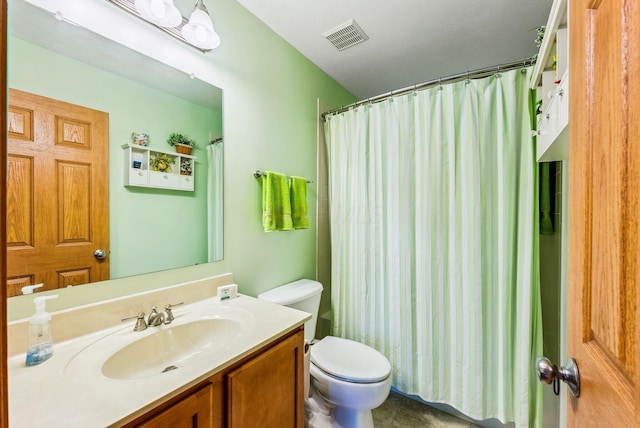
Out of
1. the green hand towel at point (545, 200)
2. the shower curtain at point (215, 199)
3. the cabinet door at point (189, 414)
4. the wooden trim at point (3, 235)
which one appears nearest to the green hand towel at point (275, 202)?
the shower curtain at point (215, 199)

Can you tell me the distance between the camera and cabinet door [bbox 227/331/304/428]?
0.77 meters

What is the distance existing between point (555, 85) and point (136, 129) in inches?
62.8

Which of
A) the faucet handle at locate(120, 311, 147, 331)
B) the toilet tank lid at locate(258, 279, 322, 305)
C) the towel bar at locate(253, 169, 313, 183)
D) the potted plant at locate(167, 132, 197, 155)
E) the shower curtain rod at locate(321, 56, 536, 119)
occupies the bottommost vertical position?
the toilet tank lid at locate(258, 279, 322, 305)

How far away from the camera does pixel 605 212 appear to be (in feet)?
1.32

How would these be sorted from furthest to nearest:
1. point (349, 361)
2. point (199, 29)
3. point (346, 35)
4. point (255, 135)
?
point (346, 35)
point (255, 135)
point (349, 361)
point (199, 29)

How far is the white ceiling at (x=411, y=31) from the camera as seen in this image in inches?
54.1

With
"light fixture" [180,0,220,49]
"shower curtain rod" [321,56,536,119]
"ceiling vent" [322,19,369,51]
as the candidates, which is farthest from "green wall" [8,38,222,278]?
"shower curtain rod" [321,56,536,119]

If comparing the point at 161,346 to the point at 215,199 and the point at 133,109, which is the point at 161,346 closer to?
the point at 215,199

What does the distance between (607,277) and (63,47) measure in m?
1.53

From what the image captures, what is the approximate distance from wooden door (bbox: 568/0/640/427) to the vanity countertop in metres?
0.81

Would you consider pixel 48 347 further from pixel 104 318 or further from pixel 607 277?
pixel 607 277

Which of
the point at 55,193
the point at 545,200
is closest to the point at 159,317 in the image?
the point at 55,193

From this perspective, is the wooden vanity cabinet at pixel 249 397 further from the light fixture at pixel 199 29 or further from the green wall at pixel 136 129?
the light fixture at pixel 199 29

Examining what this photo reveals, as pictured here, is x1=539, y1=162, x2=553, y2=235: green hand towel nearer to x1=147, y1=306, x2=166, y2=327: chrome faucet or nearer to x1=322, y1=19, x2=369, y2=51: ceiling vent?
x1=322, y1=19, x2=369, y2=51: ceiling vent
